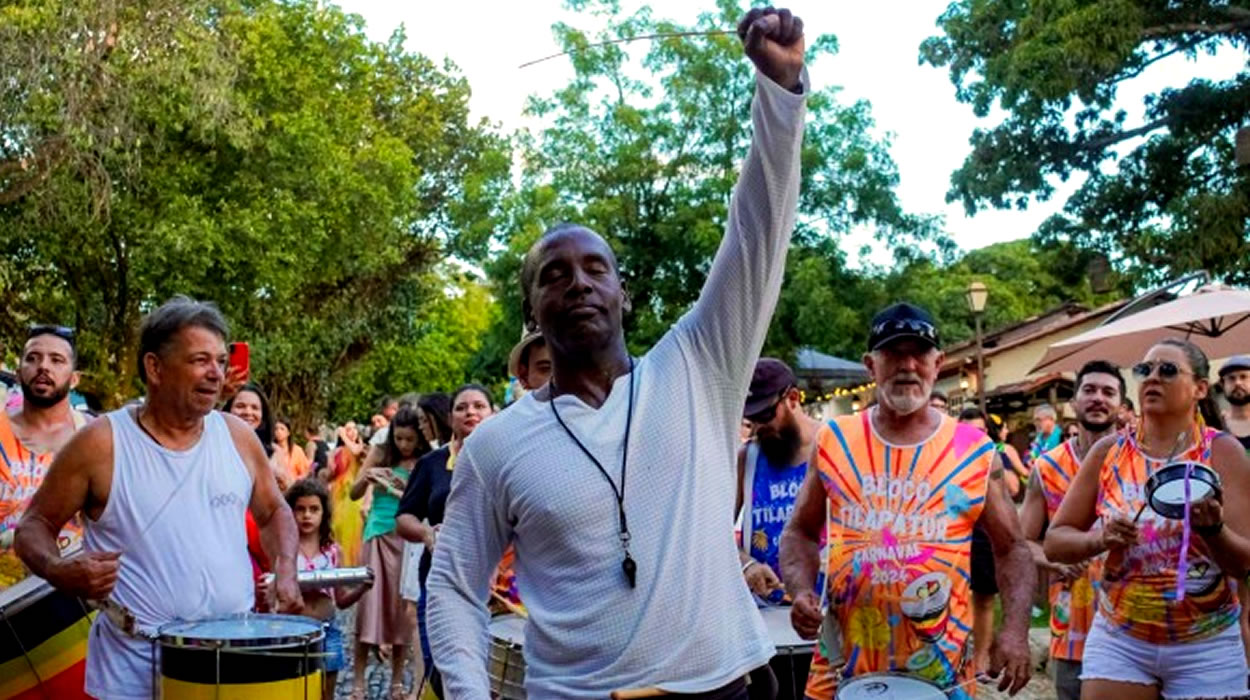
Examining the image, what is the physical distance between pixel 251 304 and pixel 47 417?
24863 mm

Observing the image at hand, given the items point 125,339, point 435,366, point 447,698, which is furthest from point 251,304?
point 435,366

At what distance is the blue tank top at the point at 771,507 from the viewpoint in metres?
6.16

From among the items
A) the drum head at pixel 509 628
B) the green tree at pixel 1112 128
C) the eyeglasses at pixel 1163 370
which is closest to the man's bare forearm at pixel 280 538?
the drum head at pixel 509 628

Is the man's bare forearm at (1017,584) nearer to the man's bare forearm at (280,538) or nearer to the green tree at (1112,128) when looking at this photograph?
the man's bare forearm at (280,538)

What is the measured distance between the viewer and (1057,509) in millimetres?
6625

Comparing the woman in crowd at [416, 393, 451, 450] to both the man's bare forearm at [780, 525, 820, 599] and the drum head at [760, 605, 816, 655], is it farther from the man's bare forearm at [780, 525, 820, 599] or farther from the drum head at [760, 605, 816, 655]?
the man's bare forearm at [780, 525, 820, 599]

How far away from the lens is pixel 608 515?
2826mm

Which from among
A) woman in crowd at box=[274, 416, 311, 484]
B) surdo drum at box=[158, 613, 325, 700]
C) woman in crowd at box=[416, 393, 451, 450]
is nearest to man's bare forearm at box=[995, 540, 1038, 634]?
surdo drum at box=[158, 613, 325, 700]

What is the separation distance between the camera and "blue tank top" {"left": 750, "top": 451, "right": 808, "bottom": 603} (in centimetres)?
616

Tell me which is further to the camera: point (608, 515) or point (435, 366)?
point (435, 366)

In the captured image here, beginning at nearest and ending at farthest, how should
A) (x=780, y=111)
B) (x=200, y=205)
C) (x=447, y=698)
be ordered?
(x=780, y=111), (x=447, y=698), (x=200, y=205)

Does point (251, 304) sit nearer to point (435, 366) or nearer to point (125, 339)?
point (125, 339)

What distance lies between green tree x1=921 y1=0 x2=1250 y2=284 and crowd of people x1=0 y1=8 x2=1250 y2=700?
15.1 metres

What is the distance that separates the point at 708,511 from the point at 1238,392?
6.06 m
